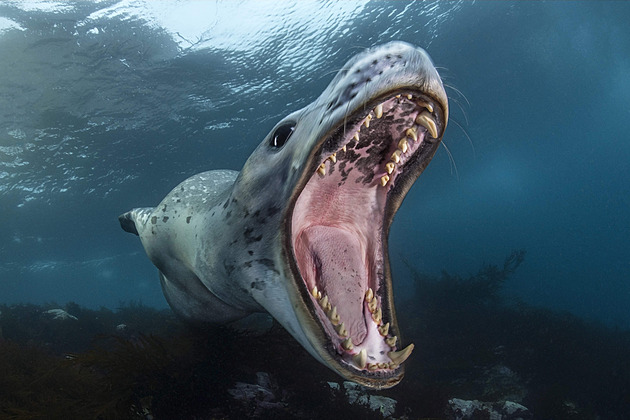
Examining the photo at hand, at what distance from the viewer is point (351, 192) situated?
2531mm

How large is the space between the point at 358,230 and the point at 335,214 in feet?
0.68

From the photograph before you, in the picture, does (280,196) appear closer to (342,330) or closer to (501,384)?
(342,330)

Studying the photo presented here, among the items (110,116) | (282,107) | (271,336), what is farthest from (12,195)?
(271,336)

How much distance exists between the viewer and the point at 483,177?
4459cm

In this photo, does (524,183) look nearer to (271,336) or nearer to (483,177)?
(483,177)

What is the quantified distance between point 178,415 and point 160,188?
66.1 feet

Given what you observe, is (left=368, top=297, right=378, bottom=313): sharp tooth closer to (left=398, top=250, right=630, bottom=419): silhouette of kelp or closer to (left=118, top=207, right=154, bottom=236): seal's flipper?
(left=118, top=207, right=154, bottom=236): seal's flipper

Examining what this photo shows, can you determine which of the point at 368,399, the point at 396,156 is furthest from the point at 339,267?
the point at 368,399

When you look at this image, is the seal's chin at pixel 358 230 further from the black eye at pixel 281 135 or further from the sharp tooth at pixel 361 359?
the black eye at pixel 281 135

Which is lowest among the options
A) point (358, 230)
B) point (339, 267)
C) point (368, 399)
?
point (368, 399)

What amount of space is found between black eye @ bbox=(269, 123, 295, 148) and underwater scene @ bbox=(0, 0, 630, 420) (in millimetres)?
12

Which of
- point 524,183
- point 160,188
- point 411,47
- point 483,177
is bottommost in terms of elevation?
point 524,183

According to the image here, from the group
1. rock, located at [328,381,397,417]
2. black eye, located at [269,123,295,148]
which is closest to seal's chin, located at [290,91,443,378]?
black eye, located at [269,123,295,148]

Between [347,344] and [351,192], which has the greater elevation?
[351,192]
